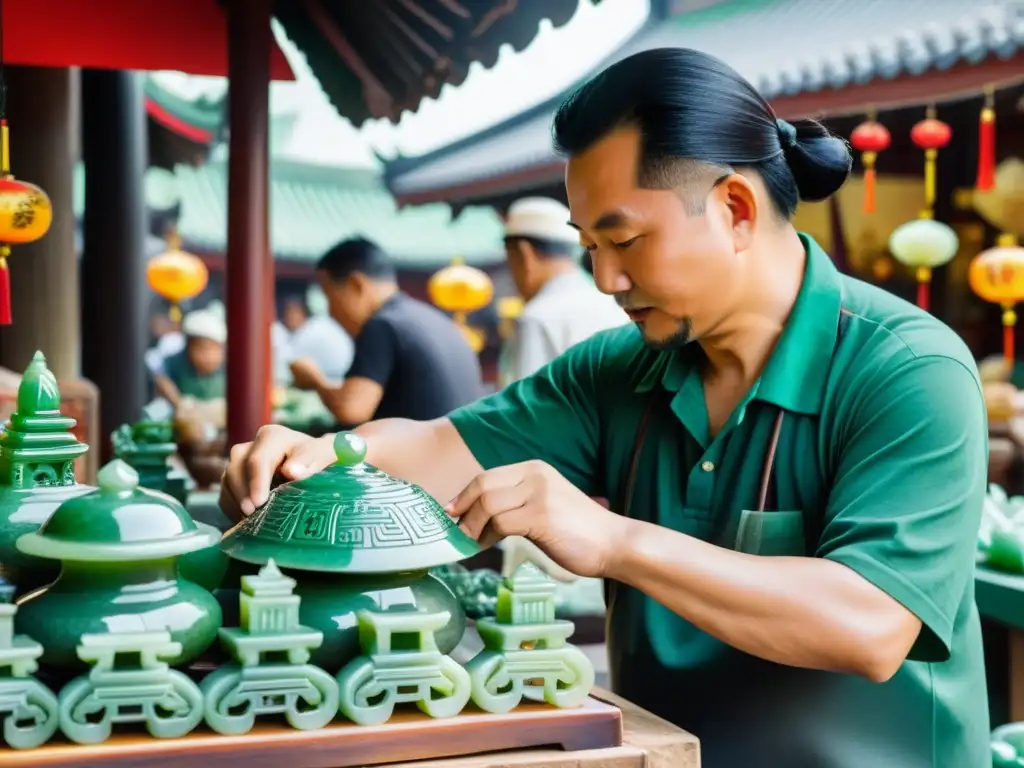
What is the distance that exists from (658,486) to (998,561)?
1.53 m

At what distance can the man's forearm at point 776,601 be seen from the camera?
3.96 feet

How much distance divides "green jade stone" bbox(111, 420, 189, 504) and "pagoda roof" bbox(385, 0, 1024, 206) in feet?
10.1

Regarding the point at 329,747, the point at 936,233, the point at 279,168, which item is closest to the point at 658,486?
the point at 329,747

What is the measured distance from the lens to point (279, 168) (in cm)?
1955

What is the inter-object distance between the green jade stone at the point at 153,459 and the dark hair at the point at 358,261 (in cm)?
262

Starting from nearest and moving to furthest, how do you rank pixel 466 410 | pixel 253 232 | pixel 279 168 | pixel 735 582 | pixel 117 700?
pixel 117 700, pixel 735 582, pixel 466 410, pixel 253 232, pixel 279 168

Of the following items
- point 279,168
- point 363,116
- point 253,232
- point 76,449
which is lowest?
point 76,449

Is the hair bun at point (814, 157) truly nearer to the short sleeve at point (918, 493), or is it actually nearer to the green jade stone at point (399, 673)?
the short sleeve at point (918, 493)

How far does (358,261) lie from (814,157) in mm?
3303

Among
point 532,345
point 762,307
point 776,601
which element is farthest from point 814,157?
point 532,345

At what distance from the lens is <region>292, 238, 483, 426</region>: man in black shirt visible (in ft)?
15.0

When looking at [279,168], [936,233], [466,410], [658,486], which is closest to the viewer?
[658,486]

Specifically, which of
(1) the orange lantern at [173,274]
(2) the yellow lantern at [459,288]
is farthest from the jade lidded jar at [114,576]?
(1) the orange lantern at [173,274]

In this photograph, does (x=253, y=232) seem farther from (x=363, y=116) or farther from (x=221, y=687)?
(x=221, y=687)
